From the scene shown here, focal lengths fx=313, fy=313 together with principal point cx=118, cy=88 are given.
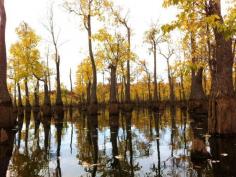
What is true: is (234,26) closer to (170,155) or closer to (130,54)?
(170,155)

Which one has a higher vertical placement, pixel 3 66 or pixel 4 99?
pixel 3 66

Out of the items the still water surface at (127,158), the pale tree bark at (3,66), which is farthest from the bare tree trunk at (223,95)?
the pale tree bark at (3,66)

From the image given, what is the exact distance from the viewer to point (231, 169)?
599cm

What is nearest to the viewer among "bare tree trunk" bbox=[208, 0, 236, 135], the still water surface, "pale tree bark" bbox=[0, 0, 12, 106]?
the still water surface

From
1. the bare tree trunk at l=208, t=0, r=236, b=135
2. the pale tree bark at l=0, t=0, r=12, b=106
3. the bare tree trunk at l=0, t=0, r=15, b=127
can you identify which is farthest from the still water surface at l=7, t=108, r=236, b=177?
the pale tree bark at l=0, t=0, r=12, b=106

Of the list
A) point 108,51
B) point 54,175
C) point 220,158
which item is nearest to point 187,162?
point 220,158

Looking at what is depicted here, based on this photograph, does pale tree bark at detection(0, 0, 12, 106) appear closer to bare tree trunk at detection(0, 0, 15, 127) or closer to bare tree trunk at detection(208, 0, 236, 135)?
bare tree trunk at detection(0, 0, 15, 127)

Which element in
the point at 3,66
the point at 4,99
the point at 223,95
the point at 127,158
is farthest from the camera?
the point at 3,66

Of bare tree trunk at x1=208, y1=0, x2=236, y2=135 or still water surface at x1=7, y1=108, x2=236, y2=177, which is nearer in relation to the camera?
still water surface at x1=7, y1=108, x2=236, y2=177

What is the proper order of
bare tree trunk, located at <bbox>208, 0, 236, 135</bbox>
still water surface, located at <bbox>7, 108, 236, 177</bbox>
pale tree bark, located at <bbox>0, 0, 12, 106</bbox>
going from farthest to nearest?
pale tree bark, located at <bbox>0, 0, 12, 106</bbox>
bare tree trunk, located at <bbox>208, 0, 236, 135</bbox>
still water surface, located at <bbox>7, 108, 236, 177</bbox>

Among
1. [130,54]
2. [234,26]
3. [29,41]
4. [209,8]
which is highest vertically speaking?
[29,41]

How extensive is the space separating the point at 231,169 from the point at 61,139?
6.78 m

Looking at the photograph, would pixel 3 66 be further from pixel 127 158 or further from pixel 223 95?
pixel 223 95

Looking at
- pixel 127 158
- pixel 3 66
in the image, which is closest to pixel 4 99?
pixel 3 66
